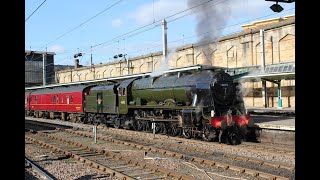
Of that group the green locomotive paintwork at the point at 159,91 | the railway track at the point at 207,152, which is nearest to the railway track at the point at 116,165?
the railway track at the point at 207,152

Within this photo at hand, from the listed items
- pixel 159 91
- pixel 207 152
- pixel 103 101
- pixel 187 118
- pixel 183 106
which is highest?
pixel 159 91

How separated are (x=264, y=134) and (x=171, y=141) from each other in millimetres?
4300

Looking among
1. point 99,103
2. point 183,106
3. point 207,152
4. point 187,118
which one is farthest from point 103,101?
point 207,152

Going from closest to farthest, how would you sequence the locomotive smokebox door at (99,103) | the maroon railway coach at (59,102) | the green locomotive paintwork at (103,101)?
the green locomotive paintwork at (103,101) < the locomotive smokebox door at (99,103) < the maroon railway coach at (59,102)

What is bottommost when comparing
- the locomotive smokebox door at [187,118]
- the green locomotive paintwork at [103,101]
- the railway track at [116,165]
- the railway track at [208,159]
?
the railway track at [116,165]

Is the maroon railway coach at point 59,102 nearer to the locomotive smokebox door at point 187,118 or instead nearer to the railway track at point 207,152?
the railway track at point 207,152

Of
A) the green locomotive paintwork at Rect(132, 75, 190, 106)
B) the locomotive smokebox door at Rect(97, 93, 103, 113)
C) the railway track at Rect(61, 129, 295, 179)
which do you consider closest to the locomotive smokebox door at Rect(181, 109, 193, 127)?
the green locomotive paintwork at Rect(132, 75, 190, 106)

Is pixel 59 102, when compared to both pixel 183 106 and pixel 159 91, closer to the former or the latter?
pixel 159 91

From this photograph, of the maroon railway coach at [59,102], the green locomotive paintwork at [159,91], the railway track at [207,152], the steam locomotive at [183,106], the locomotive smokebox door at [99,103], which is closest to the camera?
the railway track at [207,152]

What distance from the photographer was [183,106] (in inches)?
590

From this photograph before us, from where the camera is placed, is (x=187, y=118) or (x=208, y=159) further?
(x=187, y=118)

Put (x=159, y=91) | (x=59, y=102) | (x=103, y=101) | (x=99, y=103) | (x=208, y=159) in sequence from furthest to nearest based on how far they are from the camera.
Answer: (x=59, y=102)
(x=99, y=103)
(x=103, y=101)
(x=159, y=91)
(x=208, y=159)

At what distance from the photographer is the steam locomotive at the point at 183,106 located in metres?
14.2
